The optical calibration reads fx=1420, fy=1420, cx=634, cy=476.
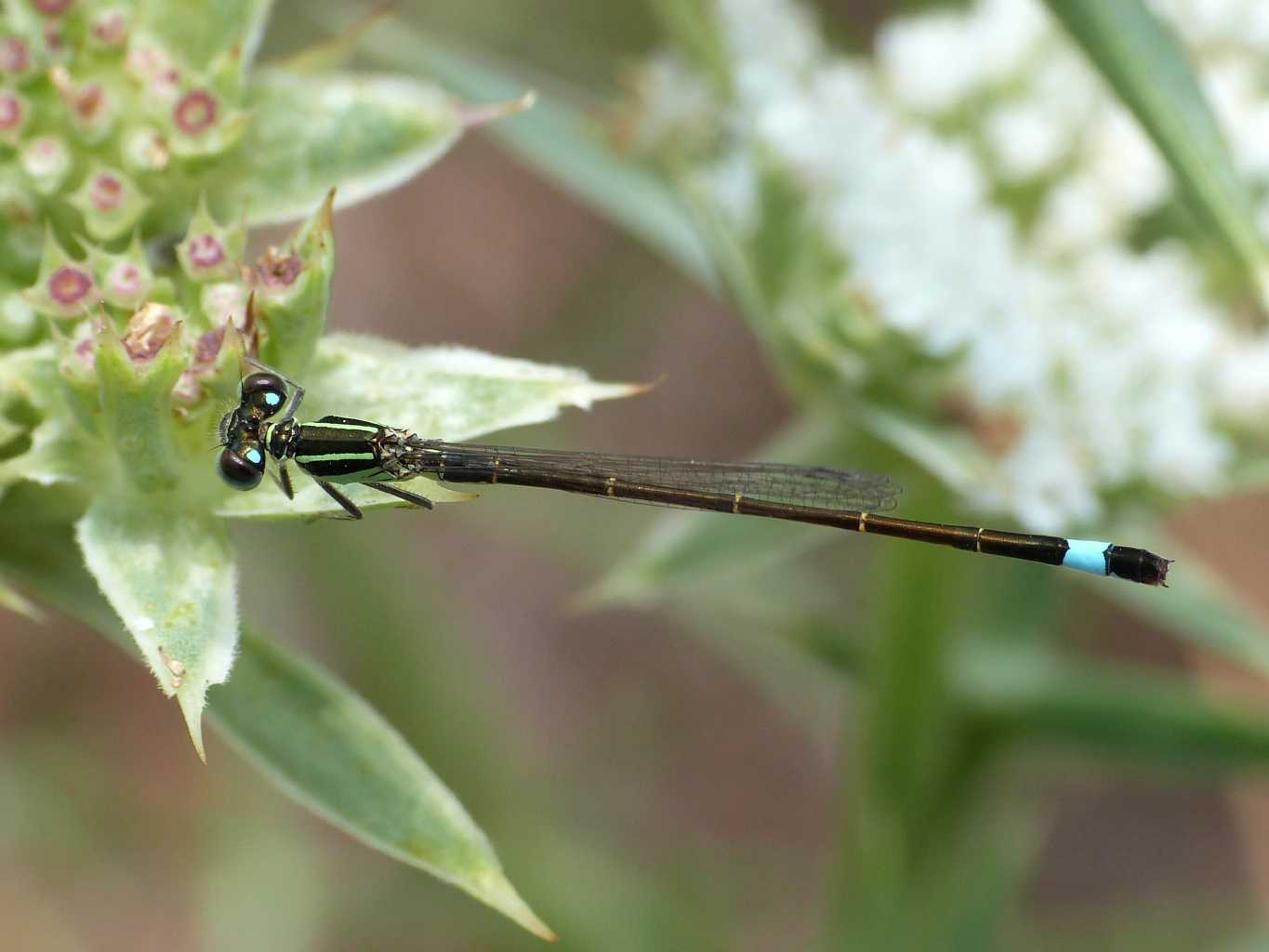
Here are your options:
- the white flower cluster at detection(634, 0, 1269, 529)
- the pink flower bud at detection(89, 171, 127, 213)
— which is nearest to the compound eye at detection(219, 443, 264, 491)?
the pink flower bud at detection(89, 171, 127, 213)

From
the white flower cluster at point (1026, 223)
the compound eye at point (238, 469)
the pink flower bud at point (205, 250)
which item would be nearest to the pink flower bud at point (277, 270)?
the pink flower bud at point (205, 250)

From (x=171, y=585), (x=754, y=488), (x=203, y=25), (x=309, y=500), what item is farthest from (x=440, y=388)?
(x=754, y=488)

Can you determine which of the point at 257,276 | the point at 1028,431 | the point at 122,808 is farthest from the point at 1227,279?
the point at 122,808

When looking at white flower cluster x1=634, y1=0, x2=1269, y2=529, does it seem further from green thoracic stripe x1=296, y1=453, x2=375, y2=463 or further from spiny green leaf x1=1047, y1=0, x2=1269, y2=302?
green thoracic stripe x1=296, y1=453, x2=375, y2=463

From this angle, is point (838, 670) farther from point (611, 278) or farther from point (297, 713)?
point (611, 278)

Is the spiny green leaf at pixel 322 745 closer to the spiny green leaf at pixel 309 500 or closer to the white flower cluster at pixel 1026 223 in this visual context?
the spiny green leaf at pixel 309 500

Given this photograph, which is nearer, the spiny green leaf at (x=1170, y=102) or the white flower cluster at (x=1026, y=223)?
the spiny green leaf at (x=1170, y=102)

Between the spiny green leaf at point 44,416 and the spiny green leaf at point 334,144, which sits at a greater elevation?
the spiny green leaf at point 334,144
